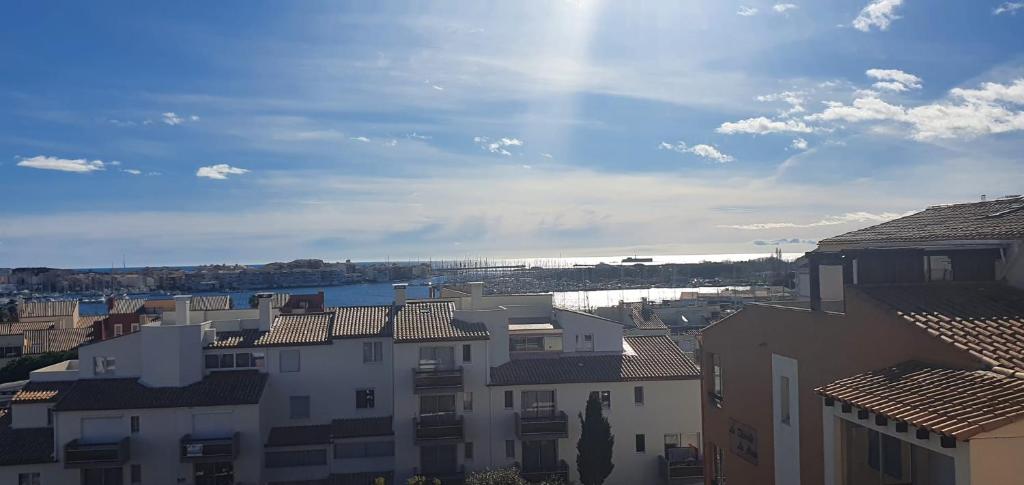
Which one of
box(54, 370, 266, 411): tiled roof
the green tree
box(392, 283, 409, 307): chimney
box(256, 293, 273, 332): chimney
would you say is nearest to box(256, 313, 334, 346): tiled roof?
box(256, 293, 273, 332): chimney

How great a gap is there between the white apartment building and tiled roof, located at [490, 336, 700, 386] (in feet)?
0.33

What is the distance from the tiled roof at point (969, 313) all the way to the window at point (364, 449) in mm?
25941

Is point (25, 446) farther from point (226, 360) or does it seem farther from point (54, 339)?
point (54, 339)

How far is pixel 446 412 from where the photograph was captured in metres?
34.2

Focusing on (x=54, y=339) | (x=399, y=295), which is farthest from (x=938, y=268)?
(x=54, y=339)

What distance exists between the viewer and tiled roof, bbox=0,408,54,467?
3131 cm

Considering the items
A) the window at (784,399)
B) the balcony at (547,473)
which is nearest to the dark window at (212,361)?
the balcony at (547,473)

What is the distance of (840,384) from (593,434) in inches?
809

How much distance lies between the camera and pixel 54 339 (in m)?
62.8

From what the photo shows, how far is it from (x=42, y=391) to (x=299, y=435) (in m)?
13.2

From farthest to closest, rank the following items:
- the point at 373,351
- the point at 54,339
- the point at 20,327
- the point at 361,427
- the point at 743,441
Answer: the point at 20,327
the point at 54,339
the point at 373,351
the point at 361,427
the point at 743,441

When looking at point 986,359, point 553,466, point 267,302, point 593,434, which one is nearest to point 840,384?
point 986,359

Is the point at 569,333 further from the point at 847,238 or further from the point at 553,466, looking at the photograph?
the point at 847,238

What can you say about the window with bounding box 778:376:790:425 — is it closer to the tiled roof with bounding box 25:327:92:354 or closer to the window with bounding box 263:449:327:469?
the window with bounding box 263:449:327:469
